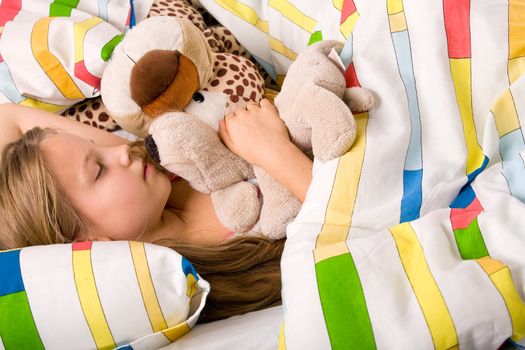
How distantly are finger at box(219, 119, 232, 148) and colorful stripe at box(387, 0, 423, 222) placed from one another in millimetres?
310

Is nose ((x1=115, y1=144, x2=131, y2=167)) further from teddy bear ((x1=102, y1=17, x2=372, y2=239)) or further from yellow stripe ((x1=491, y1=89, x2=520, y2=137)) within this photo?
yellow stripe ((x1=491, y1=89, x2=520, y2=137))

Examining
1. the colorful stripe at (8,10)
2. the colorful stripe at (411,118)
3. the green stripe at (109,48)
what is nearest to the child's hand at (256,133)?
the colorful stripe at (411,118)

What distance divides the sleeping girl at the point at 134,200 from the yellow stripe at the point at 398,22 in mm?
237

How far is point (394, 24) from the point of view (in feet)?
2.87

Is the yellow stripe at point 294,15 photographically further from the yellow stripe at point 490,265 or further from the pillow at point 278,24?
the yellow stripe at point 490,265

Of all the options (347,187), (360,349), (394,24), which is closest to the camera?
(360,349)

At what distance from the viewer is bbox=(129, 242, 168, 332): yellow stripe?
2.51 feet

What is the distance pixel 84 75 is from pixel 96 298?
0.55 m

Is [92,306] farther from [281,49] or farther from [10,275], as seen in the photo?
[281,49]

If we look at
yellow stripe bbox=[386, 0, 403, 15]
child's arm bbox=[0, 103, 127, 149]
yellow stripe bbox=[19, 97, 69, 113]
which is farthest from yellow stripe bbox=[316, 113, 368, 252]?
yellow stripe bbox=[19, 97, 69, 113]

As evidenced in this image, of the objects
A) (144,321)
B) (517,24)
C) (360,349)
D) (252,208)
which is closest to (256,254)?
(252,208)

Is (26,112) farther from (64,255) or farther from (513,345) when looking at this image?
(513,345)

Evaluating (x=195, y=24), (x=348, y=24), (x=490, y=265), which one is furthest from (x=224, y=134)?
(x=490, y=265)

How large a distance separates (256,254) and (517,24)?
1.77 feet
